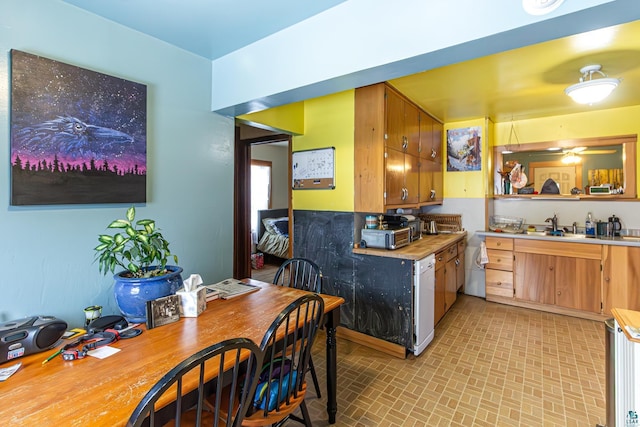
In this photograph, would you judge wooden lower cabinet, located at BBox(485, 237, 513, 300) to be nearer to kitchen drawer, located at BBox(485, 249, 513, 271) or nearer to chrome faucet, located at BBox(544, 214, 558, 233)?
kitchen drawer, located at BBox(485, 249, 513, 271)

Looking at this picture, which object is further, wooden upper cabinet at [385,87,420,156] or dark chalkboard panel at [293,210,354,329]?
dark chalkboard panel at [293,210,354,329]

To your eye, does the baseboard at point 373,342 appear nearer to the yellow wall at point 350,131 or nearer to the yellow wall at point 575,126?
the yellow wall at point 350,131

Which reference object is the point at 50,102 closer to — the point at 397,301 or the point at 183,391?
the point at 183,391

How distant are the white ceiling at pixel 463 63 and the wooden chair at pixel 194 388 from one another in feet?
5.58

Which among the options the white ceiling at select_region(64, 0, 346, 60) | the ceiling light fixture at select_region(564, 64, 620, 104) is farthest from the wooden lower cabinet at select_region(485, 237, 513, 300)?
the white ceiling at select_region(64, 0, 346, 60)

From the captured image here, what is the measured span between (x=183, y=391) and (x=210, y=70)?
2233 mm

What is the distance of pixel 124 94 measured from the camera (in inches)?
73.3

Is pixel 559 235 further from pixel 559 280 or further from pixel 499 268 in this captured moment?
pixel 499 268

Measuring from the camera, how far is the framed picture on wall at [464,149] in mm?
4090

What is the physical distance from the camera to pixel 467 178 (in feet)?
13.8

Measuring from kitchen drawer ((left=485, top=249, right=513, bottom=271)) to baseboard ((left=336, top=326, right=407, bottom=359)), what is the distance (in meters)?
2.07

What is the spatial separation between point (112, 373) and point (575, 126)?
511 centimetres

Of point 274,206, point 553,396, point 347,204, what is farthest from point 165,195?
point 274,206

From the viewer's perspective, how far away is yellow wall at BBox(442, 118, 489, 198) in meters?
4.04
